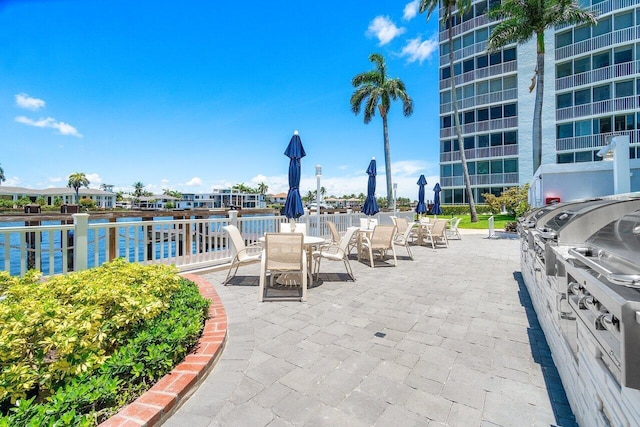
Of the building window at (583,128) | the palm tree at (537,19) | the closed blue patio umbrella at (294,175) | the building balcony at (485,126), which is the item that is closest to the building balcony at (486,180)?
the building balcony at (485,126)

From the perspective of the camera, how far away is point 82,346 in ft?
6.17

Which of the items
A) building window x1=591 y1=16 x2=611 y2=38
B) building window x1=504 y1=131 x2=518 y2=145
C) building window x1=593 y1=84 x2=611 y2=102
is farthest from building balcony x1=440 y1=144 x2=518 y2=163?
building window x1=591 y1=16 x2=611 y2=38

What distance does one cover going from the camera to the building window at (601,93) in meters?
20.2

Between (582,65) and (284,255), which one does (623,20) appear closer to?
(582,65)

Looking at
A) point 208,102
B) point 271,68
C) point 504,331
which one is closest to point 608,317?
point 504,331

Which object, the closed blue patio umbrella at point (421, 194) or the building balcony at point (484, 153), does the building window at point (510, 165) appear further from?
the closed blue patio umbrella at point (421, 194)

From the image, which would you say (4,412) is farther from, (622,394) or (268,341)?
(622,394)

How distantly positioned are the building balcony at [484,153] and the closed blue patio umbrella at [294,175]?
77.4ft

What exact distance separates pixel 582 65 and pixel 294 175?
87.6 feet

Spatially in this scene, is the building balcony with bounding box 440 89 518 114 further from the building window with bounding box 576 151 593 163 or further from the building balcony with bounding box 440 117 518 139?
the building window with bounding box 576 151 593 163

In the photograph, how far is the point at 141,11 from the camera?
8.52 m

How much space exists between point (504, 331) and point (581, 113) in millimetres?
26396

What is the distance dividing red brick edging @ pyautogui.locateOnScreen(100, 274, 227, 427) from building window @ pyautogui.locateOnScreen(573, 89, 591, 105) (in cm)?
2889

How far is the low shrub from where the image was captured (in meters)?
1.61
